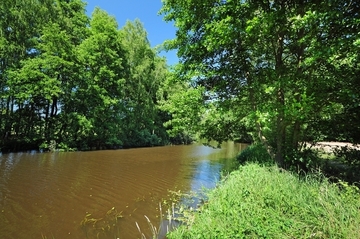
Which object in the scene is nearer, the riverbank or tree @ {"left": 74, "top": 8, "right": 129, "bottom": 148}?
the riverbank

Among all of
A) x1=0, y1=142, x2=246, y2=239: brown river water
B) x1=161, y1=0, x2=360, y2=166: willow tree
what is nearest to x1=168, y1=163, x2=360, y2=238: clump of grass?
x1=0, y1=142, x2=246, y2=239: brown river water

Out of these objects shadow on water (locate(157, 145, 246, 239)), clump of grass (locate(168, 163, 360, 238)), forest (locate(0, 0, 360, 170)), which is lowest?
shadow on water (locate(157, 145, 246, 239))

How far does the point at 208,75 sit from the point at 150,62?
2310 centimetres

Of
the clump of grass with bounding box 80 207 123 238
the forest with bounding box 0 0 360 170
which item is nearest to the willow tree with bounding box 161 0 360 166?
the forest with bounding box 0 0 360 170

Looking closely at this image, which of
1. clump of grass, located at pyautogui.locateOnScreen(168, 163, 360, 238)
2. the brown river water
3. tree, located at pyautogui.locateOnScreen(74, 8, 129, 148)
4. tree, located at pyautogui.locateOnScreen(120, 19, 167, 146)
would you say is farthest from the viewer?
tree, located at pyautogui.locateOnScreen(120, 19, 167, 146)

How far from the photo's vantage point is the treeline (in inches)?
698

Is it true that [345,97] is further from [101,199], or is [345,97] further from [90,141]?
[90,141]

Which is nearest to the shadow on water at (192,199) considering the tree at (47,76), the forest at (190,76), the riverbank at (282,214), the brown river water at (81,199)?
the brown river water at (81,199)

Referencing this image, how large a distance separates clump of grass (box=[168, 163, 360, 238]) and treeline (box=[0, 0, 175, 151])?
17.9 m

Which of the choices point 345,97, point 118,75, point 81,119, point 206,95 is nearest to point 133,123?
point 118,75

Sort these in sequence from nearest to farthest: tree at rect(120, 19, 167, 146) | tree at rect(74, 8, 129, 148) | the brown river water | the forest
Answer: the brown river water
the forest
tree at rect(74, 8, 129, 148)
tree at rect(120, 19, 167, 146)

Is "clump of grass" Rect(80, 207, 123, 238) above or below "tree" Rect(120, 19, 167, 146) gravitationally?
below

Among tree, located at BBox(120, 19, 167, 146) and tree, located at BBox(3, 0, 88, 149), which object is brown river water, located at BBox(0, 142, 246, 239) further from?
tree, located at BBox(120, 19, 167, 146)

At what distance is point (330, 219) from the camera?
3014mm
